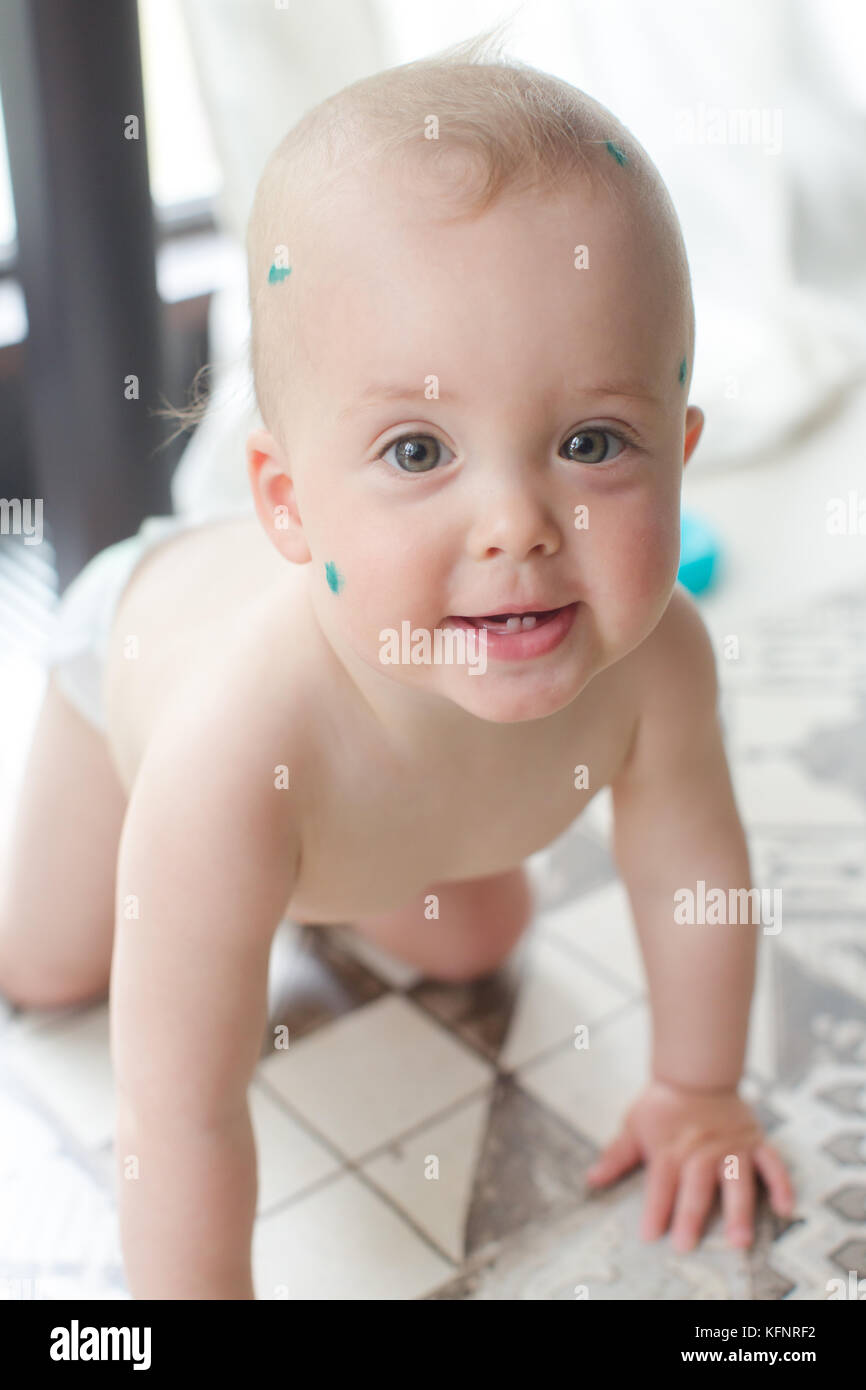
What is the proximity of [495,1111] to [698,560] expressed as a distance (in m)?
0.66

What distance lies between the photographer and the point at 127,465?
121 cm

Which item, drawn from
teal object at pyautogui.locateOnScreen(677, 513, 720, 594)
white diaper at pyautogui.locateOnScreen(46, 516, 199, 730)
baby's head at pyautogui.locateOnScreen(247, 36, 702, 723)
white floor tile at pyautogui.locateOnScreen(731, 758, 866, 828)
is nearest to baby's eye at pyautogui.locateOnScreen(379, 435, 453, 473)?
baby's head at pyautogui.locateOnScreen(247, 36, 702, 723)

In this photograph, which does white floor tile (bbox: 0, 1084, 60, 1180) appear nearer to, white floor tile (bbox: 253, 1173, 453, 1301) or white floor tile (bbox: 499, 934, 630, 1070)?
white floor tile (bbox: 253, 1173, 453, 1301)

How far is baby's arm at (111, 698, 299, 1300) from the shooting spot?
0.67m

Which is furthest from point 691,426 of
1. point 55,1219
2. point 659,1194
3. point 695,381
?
point 695,381

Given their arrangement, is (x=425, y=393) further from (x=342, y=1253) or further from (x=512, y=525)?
(x=342, y=1253)

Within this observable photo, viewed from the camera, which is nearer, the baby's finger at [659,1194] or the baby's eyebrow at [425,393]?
the baby's eyebrow at [425,393]

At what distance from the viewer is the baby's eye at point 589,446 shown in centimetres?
56

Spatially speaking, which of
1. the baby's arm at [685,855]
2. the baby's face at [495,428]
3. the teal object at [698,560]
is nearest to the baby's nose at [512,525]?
the baby's face at [495,428]

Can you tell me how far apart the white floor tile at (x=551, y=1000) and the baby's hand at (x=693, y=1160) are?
9cm

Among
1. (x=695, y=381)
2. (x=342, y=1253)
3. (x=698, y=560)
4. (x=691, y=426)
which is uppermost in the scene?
(x=695, y=381)

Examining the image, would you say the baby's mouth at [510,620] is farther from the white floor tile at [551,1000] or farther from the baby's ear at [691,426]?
the white floor tile at [551,1000]

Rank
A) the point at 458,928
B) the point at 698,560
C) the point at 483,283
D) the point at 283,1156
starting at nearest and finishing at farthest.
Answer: the point at 483,283
the point at 283,1156
the point at 458,928
the point at 698,560

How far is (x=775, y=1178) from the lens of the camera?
0.82 meters
